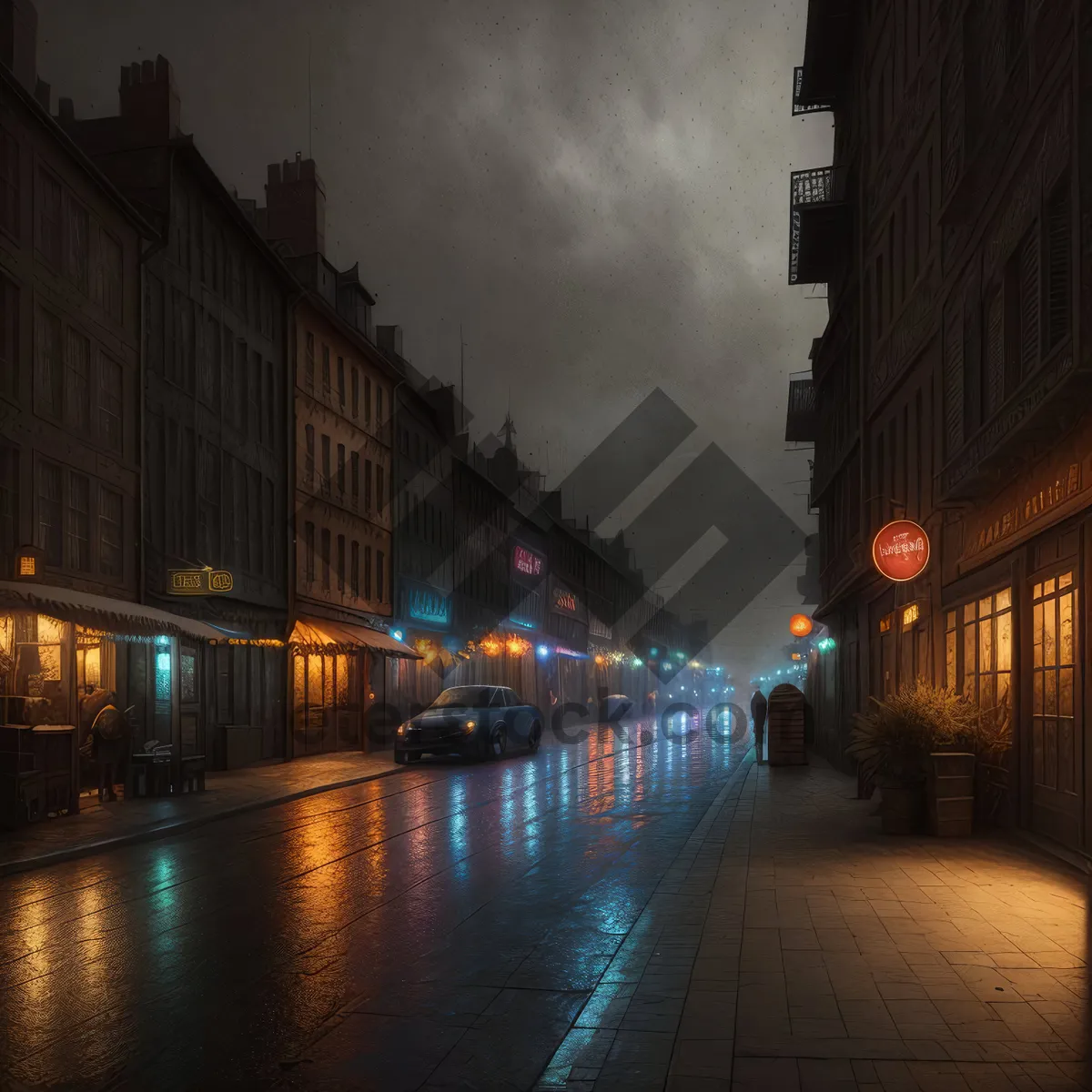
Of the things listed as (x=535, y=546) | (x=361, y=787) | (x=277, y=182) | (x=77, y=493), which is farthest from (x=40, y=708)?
(x=535, y=546)

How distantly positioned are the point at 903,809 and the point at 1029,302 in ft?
19.0

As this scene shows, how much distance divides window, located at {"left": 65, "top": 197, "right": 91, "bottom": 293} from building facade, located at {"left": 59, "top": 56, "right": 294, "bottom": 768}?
2.18 m

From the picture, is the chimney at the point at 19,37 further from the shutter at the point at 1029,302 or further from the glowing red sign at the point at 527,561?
the glowing red sign at the point at 527,561

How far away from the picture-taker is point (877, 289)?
2328 cm

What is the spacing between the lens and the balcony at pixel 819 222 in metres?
27.1

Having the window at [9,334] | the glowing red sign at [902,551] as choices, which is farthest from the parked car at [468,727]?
the glowing red sign at [902,551]

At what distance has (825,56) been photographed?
2791 cm

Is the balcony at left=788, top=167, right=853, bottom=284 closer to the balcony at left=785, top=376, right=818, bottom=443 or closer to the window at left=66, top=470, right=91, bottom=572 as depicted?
the balcony at left=785, top=376, right=818, bottom=443

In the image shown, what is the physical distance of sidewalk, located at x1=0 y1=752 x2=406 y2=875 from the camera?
13.1 meters

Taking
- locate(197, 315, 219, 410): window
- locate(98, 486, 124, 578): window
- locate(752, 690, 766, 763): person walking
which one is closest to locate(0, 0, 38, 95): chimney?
locate(197, 315, 219, 410): window

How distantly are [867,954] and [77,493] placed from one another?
683 inches

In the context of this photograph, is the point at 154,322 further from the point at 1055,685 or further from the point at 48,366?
the point at 1055,685

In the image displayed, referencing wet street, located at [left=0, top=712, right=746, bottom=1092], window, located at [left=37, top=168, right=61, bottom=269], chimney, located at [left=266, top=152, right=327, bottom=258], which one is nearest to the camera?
wet street, located at [left=0, top=712, right=746, bottom=1092]

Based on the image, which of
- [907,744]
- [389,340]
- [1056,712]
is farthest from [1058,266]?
[389,340]
